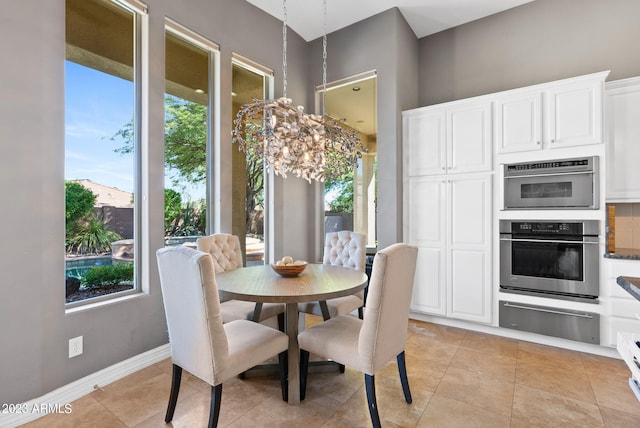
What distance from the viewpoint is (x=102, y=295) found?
2275mm

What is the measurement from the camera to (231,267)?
8.92 ft

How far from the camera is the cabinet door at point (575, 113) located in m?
2.54

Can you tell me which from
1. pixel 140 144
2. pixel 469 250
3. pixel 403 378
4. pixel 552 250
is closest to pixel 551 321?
pixel 552 250

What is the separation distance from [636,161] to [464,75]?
5.94 feet

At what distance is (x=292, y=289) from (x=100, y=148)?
1.78 meters

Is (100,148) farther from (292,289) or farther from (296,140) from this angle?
(292,289)

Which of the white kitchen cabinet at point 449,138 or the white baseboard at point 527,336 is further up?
the white kitchen cabinet at point 449,138

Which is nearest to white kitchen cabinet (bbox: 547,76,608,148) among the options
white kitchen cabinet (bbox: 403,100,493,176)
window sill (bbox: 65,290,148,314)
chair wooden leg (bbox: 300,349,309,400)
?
white kitchen cabinet (bbox: 403,100,493,176)

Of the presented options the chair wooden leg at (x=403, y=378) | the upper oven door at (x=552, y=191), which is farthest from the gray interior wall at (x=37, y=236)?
the upper oven door at (x=552, y=191)

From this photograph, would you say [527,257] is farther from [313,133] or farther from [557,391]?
[313,133]

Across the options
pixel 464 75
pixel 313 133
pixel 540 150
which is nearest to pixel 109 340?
pixel 313 133

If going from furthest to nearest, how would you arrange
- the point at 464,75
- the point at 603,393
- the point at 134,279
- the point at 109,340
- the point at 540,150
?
the point at 464,75 < the point at 540,150 < the point at 134,279 < the point at 109,340 < the point at 603,393

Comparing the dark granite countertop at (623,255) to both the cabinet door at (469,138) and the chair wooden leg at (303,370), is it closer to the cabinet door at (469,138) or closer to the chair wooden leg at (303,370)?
the cabinet door at (469,138)

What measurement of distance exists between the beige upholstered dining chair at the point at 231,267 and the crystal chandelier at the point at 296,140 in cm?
83
